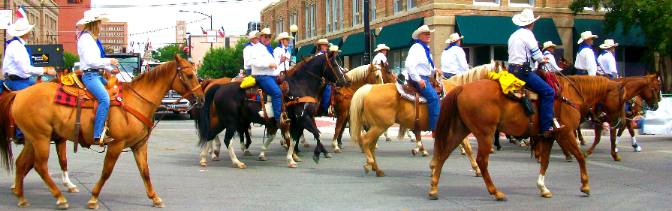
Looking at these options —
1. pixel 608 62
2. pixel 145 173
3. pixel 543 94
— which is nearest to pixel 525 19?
pixel 543 94

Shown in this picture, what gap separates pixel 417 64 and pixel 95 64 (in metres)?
5.28

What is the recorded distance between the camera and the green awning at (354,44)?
35.5 m

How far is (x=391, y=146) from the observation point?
1714cm

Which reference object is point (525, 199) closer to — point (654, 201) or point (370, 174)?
point (654, 201)

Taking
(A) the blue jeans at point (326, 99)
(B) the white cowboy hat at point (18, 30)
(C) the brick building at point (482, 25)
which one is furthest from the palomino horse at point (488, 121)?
(C) the brick building at point (482, 25)

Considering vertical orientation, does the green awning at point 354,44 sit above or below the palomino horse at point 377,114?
above

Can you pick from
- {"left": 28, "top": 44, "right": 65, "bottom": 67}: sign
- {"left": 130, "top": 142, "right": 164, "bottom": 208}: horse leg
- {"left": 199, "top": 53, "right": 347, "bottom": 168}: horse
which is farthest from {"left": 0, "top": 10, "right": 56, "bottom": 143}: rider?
{"left": 28, "top": 44, "right": 65, "bottom": 67}: sign

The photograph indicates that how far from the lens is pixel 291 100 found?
12977 mm

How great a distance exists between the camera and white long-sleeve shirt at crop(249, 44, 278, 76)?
12.5 m

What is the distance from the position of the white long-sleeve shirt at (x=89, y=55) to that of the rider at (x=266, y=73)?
3911 millimetres

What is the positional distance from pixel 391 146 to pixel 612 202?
850 centimetres

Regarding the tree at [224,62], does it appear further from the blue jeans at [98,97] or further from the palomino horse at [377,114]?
the blue jeans at [98,97]

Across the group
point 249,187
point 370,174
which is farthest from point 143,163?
point 370,174

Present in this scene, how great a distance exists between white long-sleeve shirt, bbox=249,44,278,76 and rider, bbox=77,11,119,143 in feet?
12.1
